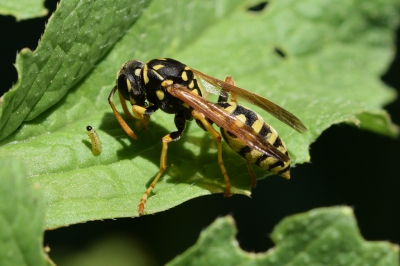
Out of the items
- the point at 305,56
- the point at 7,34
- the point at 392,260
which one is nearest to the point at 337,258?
the point at 392,260

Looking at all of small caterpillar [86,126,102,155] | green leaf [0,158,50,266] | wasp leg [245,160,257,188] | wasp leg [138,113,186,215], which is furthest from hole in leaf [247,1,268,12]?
green leaf [0,158,50,266]

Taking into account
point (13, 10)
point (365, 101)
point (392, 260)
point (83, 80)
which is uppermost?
point (13, 10)

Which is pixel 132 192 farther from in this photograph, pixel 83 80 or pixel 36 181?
pixel 83 80

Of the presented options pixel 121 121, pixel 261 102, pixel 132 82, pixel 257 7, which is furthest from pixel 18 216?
pixel 257 7

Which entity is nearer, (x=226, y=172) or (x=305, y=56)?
(x=226, y=172)

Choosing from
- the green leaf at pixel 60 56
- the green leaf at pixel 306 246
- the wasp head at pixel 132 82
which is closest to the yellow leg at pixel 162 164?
the wasp head at pixel 132 82

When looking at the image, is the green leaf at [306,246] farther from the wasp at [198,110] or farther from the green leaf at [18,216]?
the wasp at [198,110]

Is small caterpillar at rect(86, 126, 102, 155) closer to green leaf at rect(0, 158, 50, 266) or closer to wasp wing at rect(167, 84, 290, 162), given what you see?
wasp wing at rect(167, 84, 290, 162)
